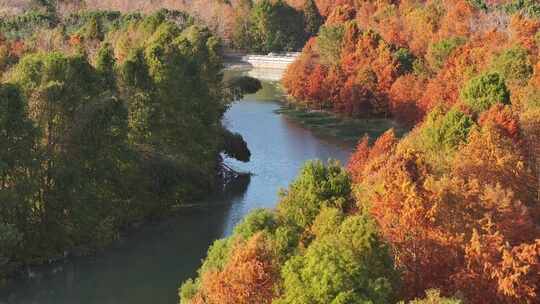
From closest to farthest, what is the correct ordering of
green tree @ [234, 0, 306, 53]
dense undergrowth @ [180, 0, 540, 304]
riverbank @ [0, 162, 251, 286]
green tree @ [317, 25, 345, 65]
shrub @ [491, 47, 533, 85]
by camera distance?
dense undergrowth @ [180, 0, 540, 304] → riverbank @ [0, 162, 251, 286] → shrub @ [491, 47, 533, 85] → green tree @ [317, 25, 345, 65] → green tree @ [234, 0, 306, 53]

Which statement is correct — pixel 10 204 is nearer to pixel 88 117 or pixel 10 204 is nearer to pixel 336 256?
pixel 88 117

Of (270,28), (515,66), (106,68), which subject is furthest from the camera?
(270,28)

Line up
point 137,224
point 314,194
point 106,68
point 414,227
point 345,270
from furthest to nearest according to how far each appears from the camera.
A: point 106,68 → point 137,224 → point 314,194 → point 414,227 → point 345,270

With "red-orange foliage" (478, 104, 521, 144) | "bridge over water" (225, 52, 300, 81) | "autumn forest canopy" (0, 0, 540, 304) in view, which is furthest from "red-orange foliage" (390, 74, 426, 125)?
"red-orange foliage" (478, 104, 521, 144)

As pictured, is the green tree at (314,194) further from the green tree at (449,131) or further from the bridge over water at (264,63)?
the bridge over water at (264,63)

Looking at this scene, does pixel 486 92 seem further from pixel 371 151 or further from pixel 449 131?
pixel 449 131

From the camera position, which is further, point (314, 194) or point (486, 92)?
point (486, 92)

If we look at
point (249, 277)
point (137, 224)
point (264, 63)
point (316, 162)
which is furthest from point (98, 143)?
point (264, 63)

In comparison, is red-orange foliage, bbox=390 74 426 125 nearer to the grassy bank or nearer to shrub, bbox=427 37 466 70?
the grassy bank

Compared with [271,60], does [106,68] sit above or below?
above
